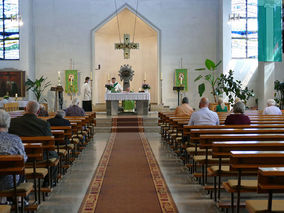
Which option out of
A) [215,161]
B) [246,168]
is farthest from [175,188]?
[246,168]

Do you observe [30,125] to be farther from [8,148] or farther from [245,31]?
[245,31]

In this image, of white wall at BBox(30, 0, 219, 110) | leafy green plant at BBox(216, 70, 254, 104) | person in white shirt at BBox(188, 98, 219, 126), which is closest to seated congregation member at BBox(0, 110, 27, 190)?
person in white shirt at BBox(188, 98, 219, 126)

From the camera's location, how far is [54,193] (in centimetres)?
503

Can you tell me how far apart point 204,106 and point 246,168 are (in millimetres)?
3237

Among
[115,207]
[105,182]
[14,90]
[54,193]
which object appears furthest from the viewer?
[14,90]

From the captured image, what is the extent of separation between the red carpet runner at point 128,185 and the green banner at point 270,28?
306 inches

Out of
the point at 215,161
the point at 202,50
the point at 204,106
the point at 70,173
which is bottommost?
the point at 70,173

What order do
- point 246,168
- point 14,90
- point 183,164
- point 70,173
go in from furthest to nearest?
point 14,90
point 183,164
point 70,173
point 246,168

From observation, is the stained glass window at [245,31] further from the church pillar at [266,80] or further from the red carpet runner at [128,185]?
the red carpet runner at [128,185]

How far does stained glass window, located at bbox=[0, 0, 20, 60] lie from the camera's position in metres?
18.6

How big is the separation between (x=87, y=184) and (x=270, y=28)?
1145 cm

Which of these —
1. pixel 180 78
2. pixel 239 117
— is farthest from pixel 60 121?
pixel 180 78

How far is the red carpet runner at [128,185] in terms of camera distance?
14.2 ft

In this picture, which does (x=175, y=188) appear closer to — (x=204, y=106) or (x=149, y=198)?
(x=149, y=198)
